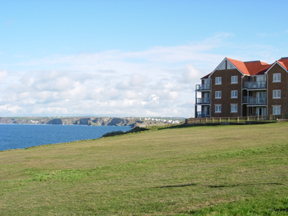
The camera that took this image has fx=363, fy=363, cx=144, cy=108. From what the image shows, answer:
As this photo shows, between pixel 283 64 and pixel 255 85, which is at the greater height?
pixel 283 64

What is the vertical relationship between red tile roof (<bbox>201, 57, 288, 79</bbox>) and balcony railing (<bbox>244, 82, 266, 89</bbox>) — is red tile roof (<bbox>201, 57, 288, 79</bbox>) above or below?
above

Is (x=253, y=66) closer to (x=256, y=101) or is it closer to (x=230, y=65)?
(x=230, y=65)

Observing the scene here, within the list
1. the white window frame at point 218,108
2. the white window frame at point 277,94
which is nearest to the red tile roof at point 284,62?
the white window frame at point 277,94

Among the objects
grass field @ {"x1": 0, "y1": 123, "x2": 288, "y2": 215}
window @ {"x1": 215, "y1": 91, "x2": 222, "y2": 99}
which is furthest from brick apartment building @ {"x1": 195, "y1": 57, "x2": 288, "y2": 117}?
grass field @ {"x1": 0, "y1": 123, "x2": 288, "y2": 215}

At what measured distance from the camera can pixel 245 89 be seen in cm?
6562

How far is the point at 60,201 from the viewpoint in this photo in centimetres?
1396

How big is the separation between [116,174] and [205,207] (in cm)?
826

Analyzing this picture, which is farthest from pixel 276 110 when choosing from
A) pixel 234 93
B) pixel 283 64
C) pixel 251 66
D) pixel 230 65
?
pixel 230 65

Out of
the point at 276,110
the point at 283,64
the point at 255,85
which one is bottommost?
the point at 276,110

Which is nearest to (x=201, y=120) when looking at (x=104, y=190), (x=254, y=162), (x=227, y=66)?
(x=227, y=66)

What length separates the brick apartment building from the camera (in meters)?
61.8

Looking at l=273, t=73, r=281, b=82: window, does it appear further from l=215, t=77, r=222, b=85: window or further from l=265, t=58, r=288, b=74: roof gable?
l=215, t=77, r=222, b=85: window

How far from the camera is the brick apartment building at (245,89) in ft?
203

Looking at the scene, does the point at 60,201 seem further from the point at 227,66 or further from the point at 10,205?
the point at 227,66
